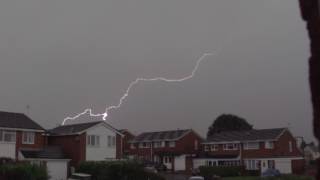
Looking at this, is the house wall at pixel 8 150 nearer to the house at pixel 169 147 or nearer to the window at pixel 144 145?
the house at pixel 169 147

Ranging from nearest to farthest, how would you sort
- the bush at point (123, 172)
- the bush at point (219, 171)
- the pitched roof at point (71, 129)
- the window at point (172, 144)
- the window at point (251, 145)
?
the bush at point (123, 172) → the pitched roof at point (71, 129) → the bush at point (219, 171) → the window at point (251, 145) → the window at point (172, 144)

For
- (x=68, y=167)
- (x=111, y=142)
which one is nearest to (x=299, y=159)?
(x=111, y=142)

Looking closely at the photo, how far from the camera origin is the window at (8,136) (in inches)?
2357

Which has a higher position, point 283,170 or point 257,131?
point 257,131

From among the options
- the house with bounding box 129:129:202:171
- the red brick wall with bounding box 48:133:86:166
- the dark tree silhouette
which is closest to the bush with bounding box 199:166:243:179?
the red brick wall with bounding box 48:133:86:166

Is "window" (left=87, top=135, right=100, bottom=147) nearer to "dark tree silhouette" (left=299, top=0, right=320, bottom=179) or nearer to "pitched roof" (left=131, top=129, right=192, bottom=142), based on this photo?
"pitched roof" (left=131, top=129, right=192, bottom=142)

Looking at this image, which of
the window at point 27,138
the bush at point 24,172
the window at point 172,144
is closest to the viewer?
the bush at point 24,172

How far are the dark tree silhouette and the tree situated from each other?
119048 millimetres

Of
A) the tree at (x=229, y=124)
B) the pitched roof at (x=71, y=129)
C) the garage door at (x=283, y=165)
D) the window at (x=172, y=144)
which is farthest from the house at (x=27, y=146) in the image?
the tree at (x=229, y=124)

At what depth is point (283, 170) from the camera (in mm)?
73625

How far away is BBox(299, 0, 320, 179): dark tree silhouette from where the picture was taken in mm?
3680

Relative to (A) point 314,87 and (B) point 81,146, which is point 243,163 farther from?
(A) point 314,87

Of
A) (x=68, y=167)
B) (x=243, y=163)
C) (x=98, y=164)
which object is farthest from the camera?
(x=243, y=163)

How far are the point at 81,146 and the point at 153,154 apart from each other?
34770 millimetres
